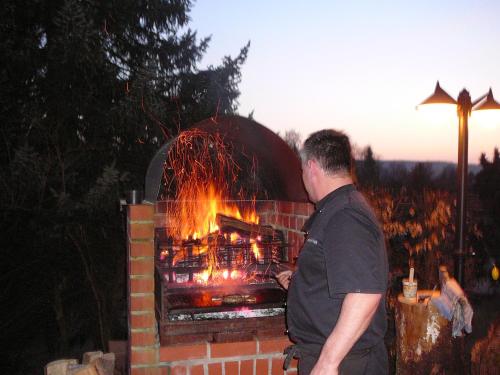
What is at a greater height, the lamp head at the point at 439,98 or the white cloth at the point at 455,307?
the lamp head at the point at 439,98

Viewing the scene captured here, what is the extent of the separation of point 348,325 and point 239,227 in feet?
6.93

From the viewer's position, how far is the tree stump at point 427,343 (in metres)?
3.98

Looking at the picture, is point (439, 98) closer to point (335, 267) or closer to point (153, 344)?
point (335, 267)

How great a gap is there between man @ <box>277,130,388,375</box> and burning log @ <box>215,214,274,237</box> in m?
1.62

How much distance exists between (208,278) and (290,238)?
977mm

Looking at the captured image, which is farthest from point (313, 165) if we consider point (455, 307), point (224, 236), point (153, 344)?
point (455, 307)

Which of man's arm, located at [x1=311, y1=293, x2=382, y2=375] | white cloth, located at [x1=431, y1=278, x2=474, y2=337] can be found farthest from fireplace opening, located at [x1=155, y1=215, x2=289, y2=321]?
white cloth, located at [x1=431, y1=278, x2=474, y2=337]

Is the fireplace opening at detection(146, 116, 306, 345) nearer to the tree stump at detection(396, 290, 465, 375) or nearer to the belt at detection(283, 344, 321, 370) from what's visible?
the belt at detection(283, 344, 321, 370)

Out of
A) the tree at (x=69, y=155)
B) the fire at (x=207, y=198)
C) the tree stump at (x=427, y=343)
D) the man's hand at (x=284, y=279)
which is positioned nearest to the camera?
the man's hand at (x=284, y=279)

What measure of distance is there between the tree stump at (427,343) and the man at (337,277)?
218cm

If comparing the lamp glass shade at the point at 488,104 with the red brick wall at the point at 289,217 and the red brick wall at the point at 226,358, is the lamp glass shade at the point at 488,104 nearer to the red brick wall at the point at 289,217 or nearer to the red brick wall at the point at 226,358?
the red brick wall at the point at 289,217

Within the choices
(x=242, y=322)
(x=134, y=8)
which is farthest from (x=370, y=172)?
(x=242, y=322)

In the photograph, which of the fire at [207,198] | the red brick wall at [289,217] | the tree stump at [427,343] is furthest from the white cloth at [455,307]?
the fire at [207,198]

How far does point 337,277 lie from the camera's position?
5.81 ft
